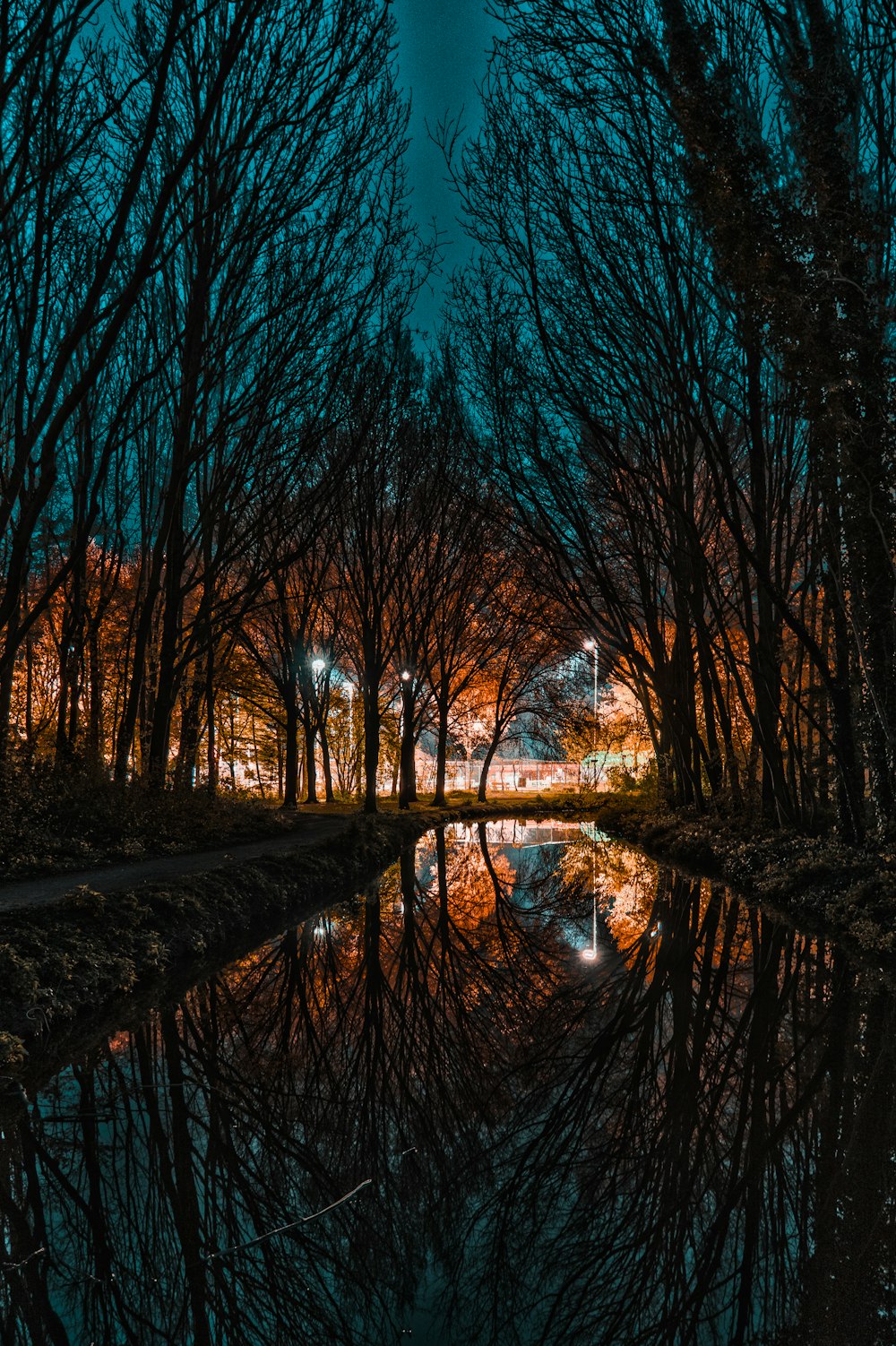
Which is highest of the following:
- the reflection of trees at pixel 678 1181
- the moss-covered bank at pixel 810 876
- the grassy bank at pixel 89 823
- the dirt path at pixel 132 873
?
the grassy bank at pixel 89 823

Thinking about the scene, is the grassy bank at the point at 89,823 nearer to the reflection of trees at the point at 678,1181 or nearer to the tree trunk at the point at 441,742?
the reflection of trees at the point at 678,1181

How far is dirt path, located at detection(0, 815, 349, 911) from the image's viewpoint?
8117 mm

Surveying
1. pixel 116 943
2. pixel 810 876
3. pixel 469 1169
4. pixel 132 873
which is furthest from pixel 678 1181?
pixel 132 873

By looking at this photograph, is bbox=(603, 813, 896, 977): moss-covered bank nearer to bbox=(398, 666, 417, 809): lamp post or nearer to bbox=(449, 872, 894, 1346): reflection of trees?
bbox=(449, 872, 894, 1346): reflection of trees

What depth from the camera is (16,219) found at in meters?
9.27

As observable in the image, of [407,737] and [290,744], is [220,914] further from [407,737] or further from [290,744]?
[407,737]

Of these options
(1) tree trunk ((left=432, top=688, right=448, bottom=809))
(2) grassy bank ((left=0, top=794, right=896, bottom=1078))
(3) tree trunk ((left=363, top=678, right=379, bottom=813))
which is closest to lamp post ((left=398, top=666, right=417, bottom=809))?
(1) tree trunk ((left=432, top=688, right=448, bottom=809))

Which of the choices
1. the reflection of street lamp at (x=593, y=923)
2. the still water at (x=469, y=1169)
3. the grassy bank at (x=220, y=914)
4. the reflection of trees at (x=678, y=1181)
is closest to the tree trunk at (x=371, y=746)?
the grassy bank at (x=220, y=914)

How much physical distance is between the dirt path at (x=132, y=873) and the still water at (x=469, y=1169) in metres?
2.23

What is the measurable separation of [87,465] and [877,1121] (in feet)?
47.3

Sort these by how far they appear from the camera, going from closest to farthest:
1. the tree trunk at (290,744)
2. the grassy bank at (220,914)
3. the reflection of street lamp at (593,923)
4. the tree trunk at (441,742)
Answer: the grassy bank at (220,914)
the reflection of street lamp at (593,923)
the tree trunk at (290,744)
the tree trunk at (441,742)

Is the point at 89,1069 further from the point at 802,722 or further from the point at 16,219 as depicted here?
the point at 802,722

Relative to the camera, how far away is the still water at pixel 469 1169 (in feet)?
8.55

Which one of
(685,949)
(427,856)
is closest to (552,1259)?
(685,949)
